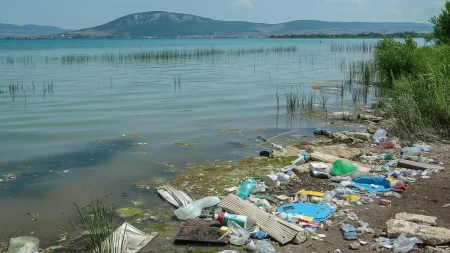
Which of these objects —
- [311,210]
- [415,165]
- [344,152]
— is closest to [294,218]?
[311,210]

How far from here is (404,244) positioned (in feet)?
15.8

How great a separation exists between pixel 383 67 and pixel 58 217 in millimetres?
16300

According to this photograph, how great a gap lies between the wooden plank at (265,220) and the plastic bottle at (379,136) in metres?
4.95

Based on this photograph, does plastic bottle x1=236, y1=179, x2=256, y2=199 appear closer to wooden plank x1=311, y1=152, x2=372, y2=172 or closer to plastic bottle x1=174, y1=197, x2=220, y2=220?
plastic bottle x1=174, y1=197, x2=220, y2=220

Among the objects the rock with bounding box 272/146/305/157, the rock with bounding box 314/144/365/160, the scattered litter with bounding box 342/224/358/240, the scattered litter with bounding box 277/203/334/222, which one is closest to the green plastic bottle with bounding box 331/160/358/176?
the rock with bounding box 314/144/365/160

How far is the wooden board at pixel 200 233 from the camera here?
520cm

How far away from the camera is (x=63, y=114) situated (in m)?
14.3

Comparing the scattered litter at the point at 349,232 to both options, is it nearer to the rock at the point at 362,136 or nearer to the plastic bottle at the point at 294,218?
the plastic bottle at the point at 294,218

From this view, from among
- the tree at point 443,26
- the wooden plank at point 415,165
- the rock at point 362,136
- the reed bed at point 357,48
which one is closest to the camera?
the wooden plank at point 415,165

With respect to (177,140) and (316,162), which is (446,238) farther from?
(177,140)

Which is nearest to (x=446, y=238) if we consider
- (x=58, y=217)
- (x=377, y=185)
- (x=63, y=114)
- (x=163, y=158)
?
(x=377, y=185)

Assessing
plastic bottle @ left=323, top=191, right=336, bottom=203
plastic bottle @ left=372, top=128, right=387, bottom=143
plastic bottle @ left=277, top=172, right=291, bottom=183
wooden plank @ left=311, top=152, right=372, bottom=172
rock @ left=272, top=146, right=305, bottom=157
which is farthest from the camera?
plastic bottle @ left=372, top=128, right=387, bottom=143

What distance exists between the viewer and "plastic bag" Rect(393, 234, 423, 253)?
4.74 meters

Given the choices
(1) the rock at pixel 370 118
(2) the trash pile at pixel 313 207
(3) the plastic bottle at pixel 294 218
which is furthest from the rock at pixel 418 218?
(1) the rock at pixel 370 118
